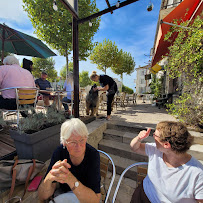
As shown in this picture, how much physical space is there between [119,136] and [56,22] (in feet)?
25.0

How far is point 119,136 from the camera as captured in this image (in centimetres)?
296

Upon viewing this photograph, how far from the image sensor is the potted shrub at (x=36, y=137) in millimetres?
1709

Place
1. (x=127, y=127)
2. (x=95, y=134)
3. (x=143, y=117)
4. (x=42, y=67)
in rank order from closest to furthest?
(x=95, y=134) < (x=127, y=127) < (x=143, y=117) < (x=42, y=67)

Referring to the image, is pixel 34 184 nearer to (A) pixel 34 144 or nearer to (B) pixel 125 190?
(A) pixel 34 144

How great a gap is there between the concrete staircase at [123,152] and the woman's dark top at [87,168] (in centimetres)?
106

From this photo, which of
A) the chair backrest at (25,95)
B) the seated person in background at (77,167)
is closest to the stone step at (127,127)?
the seated person in background at (77,167)

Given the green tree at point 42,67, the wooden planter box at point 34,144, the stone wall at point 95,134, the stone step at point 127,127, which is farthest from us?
the green tree at point 42,67

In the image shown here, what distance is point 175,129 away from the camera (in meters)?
1.16

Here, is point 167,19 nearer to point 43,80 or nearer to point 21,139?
point 21,139

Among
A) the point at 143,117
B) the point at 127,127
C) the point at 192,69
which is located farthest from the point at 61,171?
the point at 143,117

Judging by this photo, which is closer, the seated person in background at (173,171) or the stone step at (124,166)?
the seated person in background at (173,171)

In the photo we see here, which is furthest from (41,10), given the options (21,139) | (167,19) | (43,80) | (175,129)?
(175,129)

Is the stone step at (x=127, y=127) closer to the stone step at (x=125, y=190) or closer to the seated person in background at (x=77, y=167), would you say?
the stone step at (x=125, y=190)

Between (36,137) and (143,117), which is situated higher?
(36,137)
